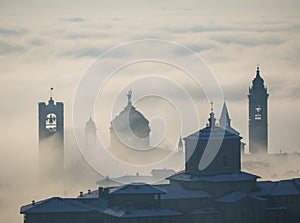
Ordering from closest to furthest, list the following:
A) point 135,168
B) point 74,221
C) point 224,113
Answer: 1. point 74,221
2. point 135,168
3. point 224,113

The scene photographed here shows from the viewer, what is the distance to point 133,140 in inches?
6545

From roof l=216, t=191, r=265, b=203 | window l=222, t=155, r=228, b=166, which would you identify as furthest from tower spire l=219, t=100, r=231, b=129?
roof l=216, t=191, r=265, b=203

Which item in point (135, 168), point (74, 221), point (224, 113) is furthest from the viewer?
point (224, 113)

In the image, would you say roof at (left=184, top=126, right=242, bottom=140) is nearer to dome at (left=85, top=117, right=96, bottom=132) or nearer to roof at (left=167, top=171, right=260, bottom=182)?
roof at (left=167, top=171, right=260, bottom=182)

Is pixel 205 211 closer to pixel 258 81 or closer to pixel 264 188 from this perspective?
pixel 264 188

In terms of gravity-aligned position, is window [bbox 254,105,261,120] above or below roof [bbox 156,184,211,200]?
above

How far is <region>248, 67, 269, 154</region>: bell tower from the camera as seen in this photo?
605ft

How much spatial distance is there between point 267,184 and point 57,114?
47.4 meters

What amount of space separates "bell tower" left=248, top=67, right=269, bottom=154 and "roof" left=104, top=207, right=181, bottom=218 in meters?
65.0

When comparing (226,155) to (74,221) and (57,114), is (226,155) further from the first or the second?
(57,114)

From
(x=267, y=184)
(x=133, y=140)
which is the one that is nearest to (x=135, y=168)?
(x=133, y=140)

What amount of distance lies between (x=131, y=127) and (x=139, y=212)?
4825 centimetres

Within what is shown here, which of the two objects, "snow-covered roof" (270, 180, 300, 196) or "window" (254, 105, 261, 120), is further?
"window" (254, 105, 261, 120)

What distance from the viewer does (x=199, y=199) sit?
122 meters
